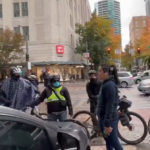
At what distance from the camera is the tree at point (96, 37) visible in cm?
5662

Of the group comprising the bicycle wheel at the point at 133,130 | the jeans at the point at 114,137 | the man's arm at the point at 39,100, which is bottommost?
the bicycle wheel at the point at 133,130

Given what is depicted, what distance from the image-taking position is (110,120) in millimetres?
4609

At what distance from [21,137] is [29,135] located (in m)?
0.11

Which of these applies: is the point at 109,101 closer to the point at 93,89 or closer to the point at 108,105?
the point at 108,105

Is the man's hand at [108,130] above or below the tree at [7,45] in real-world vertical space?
below

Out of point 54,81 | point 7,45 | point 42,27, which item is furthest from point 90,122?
point 42,27

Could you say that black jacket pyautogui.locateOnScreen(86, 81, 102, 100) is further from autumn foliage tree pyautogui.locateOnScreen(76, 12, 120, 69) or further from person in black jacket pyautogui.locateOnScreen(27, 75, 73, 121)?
autumn foliage tree pyautogui.locateOnScreen(76, 12, 120, 69)

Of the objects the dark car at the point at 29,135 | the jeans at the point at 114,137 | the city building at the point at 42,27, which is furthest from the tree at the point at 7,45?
the dark car at the point at 29,135

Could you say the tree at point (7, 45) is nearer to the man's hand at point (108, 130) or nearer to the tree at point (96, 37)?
the tree at point (96, 37)

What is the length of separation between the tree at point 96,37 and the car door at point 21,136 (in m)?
53.8

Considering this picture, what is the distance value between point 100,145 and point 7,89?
7.66ft

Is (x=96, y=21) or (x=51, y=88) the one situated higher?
(x=96, y=21)

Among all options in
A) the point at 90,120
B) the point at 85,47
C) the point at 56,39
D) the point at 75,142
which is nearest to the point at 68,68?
the point at 56,39

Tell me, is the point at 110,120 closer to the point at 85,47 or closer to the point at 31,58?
the point at 31,58
